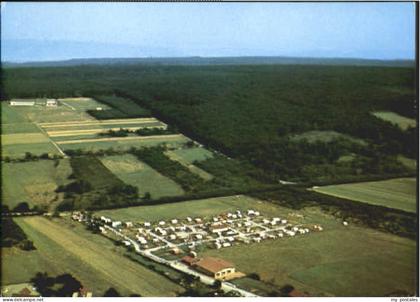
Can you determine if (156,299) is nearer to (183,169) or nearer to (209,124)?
(183,169)

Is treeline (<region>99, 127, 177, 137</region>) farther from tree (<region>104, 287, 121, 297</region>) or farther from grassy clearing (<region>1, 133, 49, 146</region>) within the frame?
tree (<region>104, 287, 121, 297</region>)

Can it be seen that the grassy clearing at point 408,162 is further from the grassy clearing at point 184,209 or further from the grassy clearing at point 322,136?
the grassy clearing at point 184,209

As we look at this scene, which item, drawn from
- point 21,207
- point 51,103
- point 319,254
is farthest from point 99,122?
point 319,254

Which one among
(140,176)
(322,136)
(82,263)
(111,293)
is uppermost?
(322,136)

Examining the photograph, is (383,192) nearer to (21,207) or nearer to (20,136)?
(21,207)

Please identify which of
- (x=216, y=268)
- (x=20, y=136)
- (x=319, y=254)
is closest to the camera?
(x=216, y=268)

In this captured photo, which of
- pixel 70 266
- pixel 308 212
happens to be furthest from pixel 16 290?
pixel 308 212
